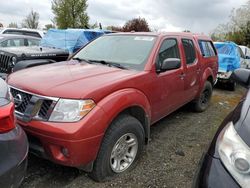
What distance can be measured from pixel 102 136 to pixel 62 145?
414 mm

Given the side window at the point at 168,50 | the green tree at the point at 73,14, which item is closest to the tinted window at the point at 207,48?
the side window at the point at 168,50

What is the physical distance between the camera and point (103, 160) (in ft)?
9.49

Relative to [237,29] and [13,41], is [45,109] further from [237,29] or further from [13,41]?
[237,29]

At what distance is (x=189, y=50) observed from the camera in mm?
5008

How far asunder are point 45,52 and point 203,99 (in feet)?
12.1

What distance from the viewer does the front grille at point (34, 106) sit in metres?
2.70

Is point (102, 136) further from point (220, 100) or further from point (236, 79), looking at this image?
point (220, 100)

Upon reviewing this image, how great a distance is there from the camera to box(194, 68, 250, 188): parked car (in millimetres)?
1616

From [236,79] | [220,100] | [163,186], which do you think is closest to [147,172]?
[163,186]

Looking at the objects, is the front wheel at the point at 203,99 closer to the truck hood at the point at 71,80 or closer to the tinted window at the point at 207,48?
the tinted window at the point at 207,48

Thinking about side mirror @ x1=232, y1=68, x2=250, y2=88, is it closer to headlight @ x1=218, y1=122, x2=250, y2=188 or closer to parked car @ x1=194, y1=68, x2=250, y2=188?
parked car @ x1=194, y1=68, x2=250, y2=188

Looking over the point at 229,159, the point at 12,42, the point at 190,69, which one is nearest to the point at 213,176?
the point at 229,159

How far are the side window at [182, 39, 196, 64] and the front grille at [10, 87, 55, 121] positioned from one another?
9.46ft

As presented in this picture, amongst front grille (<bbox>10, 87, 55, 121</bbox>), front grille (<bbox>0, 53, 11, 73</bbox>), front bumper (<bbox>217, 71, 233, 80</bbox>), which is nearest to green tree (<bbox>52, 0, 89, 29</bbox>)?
front bumper (<bbox>217, 71, 233, 80</bbox>)
